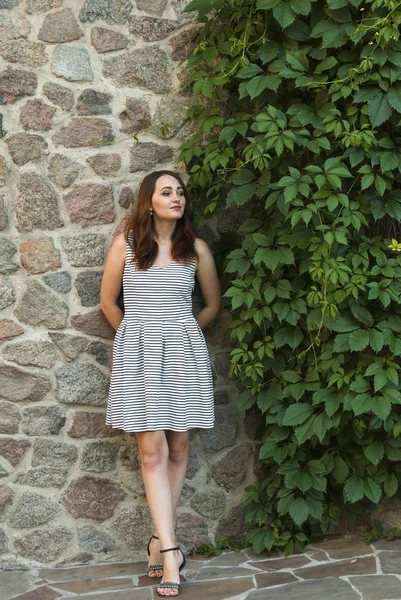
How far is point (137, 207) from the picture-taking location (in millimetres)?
3232

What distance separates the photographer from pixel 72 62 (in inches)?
128

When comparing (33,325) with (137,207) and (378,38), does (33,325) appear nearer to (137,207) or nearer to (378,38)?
(137,207)

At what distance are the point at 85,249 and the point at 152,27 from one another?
908 millimetres

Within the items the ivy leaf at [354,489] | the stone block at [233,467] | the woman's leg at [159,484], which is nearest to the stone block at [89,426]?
the woman's leg at [159,484]

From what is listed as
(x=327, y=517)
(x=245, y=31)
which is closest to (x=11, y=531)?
(x=327, y=517)

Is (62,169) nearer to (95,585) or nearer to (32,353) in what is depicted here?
(32,353)

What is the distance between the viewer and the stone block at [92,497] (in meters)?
3.33

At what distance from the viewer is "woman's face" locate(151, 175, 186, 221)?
3.18m

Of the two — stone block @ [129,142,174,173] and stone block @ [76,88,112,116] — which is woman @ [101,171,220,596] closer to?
stone block @ [129,142,174,173]

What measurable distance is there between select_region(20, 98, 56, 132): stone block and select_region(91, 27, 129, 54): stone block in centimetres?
30

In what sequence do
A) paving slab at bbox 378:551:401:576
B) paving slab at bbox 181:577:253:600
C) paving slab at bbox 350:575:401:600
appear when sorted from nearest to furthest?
paving slab at bbox 350:575:401:600 < paving slab at bbox 181:577:253:600 < paving slab at bbox 378:551:401:576

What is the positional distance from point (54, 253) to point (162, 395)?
0.70m

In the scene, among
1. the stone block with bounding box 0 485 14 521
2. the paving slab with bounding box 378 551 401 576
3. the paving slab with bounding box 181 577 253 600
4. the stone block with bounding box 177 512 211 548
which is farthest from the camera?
the stone block with bounding box 177 512 211 548

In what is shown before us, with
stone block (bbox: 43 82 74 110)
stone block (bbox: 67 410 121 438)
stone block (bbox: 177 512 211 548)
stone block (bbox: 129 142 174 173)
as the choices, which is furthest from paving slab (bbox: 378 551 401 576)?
stone block (bbox: 43 82 74 110)
